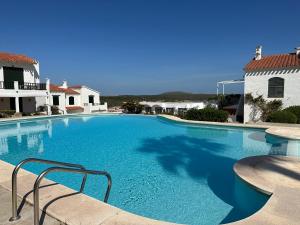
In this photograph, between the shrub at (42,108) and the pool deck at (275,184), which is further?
the shrub at (42,108)

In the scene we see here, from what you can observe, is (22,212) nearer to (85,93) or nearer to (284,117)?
(284,117)

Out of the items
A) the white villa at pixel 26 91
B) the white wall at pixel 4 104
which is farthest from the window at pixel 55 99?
the white wall at pixel 4 104

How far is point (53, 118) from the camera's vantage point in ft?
78.7

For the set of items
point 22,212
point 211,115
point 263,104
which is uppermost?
point 263,104

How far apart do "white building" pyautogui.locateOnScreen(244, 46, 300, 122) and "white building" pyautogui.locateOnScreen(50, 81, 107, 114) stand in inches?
818

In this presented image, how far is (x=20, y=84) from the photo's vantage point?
24.3 metres

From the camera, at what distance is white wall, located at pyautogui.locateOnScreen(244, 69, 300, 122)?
17.1 metres

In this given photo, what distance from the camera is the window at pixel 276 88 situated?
17.7 m

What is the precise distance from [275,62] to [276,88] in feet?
7.37

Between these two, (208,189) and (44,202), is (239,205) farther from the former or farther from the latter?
(44,202)

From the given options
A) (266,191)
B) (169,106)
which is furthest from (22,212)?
(169,106)

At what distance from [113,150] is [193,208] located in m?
6.17

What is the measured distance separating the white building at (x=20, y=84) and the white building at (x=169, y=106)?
12.4 m

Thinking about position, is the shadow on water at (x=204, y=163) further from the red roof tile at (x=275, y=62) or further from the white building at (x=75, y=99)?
the white building at (x=75, y=99)
